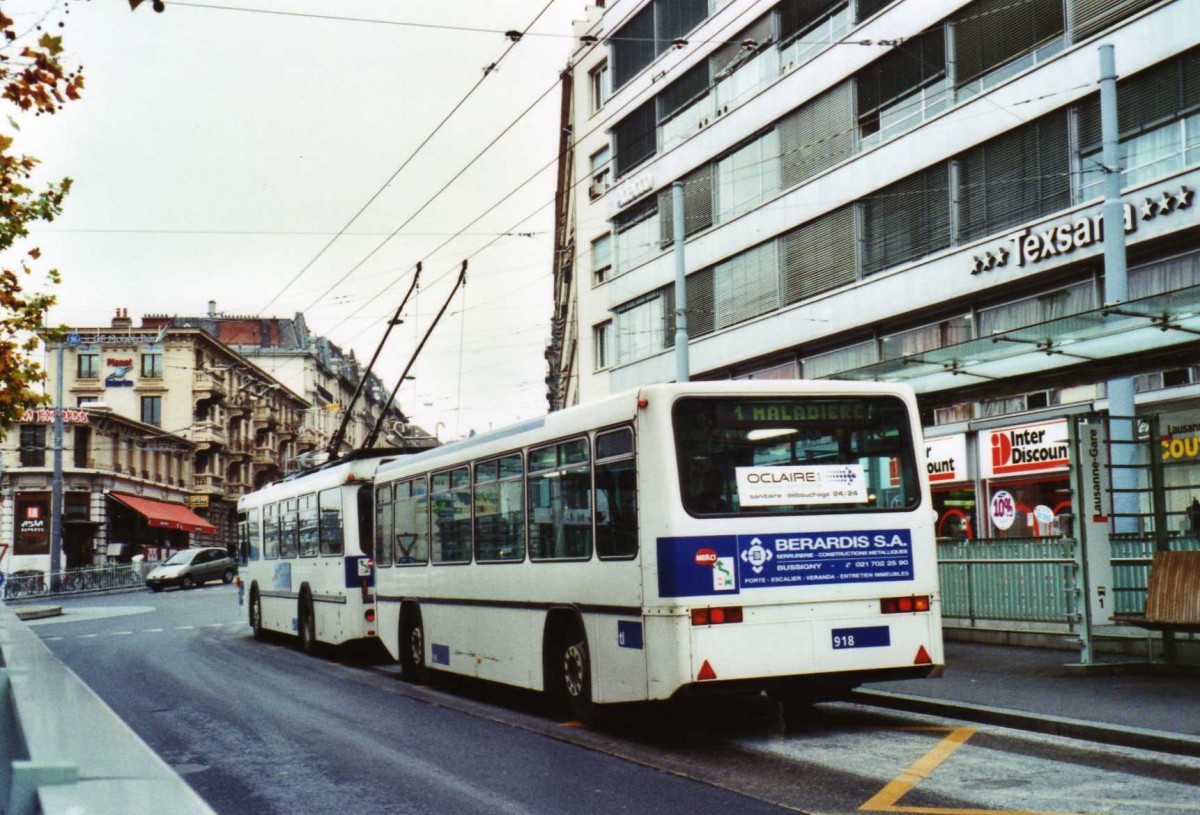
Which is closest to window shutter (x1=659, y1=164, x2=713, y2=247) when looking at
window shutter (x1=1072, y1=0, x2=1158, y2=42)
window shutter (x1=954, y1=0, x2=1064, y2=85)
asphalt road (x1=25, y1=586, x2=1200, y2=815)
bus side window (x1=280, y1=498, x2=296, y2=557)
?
window shutter (x1=954, y1=0, x2=1064, y2=85)

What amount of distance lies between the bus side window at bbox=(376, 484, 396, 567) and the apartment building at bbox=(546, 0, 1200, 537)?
595cm

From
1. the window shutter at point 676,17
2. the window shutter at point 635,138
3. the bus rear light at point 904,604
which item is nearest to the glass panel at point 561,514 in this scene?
the bus rear light at point 904,604

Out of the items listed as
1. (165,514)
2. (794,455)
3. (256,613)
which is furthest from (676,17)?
(165,514)

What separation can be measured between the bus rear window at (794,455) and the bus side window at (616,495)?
51 cm

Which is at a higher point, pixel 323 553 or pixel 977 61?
pixel 977 61

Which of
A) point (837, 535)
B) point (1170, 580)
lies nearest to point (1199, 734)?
point (837, 535)

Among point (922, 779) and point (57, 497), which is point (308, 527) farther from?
point (57, 497)

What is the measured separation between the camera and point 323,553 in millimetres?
19969

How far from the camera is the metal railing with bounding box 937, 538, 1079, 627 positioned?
15086 mm

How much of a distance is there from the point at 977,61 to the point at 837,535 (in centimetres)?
1881

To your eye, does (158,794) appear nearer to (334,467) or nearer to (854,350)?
(334,467)

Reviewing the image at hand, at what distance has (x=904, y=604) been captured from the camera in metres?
10.4

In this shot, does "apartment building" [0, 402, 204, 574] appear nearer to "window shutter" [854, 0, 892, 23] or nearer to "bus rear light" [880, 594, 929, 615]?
"window shutter" [854, 0, 892, 23]

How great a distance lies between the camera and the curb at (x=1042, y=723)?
8.88 m
